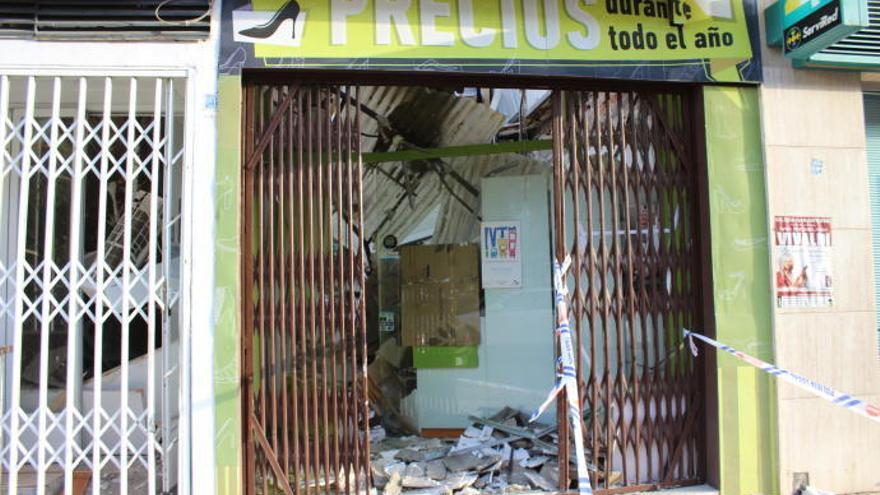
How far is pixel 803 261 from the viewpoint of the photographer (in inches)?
177

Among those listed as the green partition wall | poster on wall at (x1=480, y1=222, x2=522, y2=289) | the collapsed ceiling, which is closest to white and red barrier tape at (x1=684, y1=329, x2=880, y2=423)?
poster on wall at (x1=480, y1=222, x2=522, y2=289)

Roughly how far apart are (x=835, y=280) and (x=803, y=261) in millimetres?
310

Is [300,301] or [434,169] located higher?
[434,169]

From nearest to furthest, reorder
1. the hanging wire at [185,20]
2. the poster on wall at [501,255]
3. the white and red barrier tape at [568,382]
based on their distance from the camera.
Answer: the white and red barrier tape at [568,382], the hanging wire at [185,20], the poster on wall at [501,255]

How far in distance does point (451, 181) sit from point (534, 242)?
1.14 m

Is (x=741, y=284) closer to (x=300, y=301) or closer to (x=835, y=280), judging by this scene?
(x=835, y=280)

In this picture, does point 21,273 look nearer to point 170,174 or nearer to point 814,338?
point 170,174

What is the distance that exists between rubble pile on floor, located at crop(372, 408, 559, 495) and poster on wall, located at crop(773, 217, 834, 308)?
221cm

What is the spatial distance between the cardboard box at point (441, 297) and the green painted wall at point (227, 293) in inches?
98.4

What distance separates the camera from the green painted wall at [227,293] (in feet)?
13.0

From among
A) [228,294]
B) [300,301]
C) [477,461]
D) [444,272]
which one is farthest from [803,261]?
[228,294]

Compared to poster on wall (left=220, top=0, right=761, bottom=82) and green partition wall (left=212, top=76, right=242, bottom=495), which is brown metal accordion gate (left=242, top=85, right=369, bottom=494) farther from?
poster on wall (left=220, top=0, right=761, bottom=82)

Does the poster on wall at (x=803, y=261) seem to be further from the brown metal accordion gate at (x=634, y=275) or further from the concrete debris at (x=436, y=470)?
the concrete debris at (x=436, y=470)

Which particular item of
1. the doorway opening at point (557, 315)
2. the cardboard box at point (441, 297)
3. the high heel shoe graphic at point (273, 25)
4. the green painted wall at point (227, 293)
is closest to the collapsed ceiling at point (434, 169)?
the cardboard box at point (441, 297)
